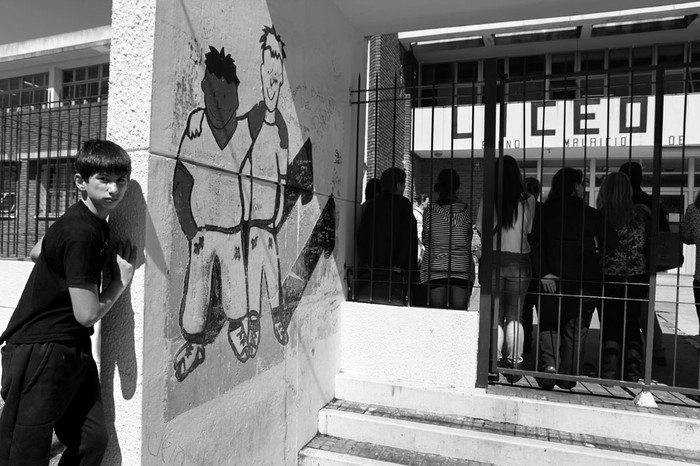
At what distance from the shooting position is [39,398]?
1.89 m

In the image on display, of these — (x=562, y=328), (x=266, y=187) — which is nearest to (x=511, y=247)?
(x=562, y=328)

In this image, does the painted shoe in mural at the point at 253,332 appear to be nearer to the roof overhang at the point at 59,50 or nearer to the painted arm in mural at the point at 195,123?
the painted arm in mural at the point at 195,123

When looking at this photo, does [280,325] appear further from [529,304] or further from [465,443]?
[529,304]

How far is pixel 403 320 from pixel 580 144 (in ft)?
37.6

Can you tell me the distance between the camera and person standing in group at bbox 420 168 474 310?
434 centimetres

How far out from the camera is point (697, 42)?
14.8m

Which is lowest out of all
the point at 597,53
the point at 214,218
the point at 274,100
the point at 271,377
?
the point at 271,377

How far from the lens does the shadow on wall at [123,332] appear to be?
2219 millimetres

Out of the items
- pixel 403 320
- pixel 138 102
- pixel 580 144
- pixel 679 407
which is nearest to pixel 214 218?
pixel 138 102

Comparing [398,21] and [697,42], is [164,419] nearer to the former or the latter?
[398,21]

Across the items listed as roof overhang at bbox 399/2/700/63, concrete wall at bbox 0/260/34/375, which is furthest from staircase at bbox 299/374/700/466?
roof overhang at bbox 399/2/700/63

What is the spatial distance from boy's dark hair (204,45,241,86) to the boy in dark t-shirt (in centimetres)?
81

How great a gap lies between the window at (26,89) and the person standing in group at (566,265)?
15803mm

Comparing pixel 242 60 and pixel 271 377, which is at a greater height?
pixel 242 60
